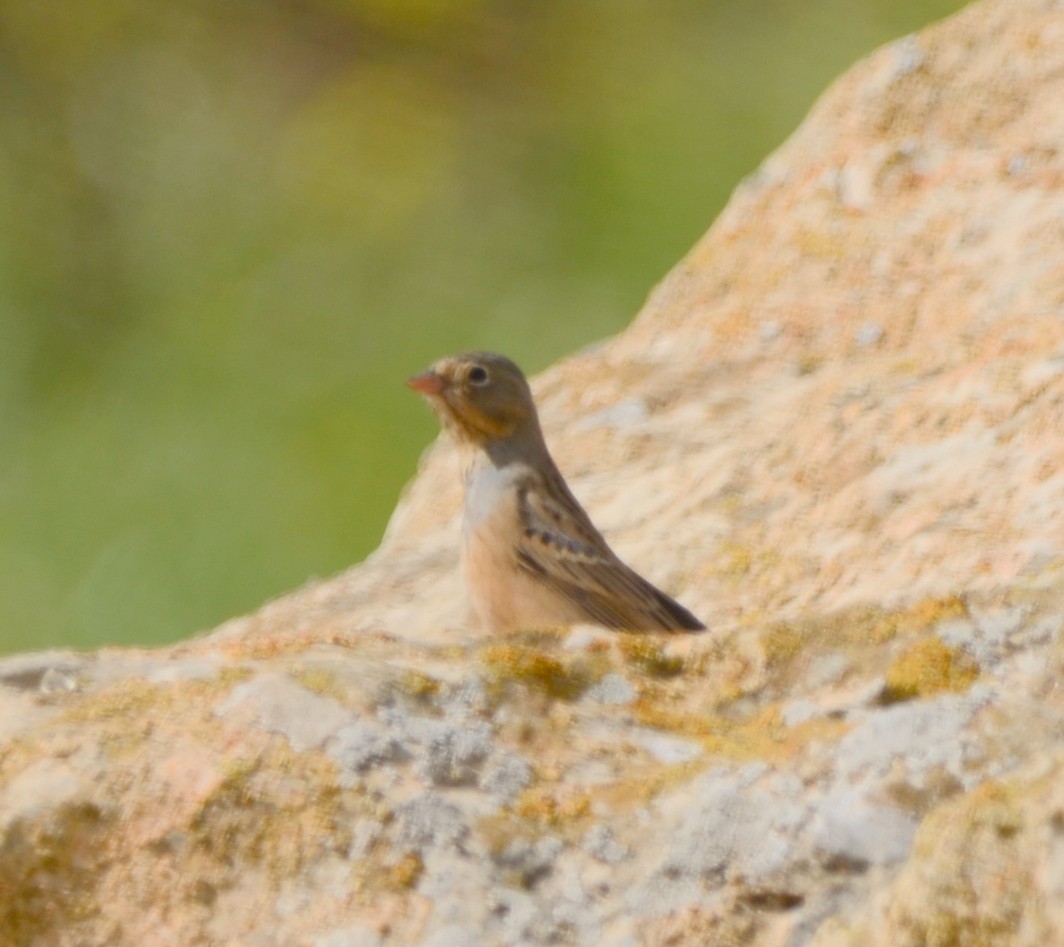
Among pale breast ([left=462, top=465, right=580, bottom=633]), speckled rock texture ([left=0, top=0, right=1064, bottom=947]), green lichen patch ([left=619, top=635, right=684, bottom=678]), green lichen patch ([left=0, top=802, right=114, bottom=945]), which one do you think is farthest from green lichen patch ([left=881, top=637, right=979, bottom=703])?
pale breast ([left=462, top=465, right=580, bottom=633])

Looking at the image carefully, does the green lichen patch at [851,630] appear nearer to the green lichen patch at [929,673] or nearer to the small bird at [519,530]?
the green lichen patch at [929,673]

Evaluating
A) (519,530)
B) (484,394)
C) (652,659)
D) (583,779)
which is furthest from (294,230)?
(583,779)

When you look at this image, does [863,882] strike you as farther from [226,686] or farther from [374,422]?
[374,422]

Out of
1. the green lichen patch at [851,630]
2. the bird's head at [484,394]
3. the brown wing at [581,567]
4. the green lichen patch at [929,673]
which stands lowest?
the green lichen patch at [929,673]

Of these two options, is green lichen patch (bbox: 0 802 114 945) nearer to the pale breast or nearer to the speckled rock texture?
the speckled rock texture

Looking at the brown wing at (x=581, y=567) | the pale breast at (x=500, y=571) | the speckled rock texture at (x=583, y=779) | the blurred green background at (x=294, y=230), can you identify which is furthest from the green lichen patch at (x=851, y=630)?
the blurred green background at (x=294, y=230)

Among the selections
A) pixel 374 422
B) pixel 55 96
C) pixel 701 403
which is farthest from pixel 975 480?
pixel 55 96
